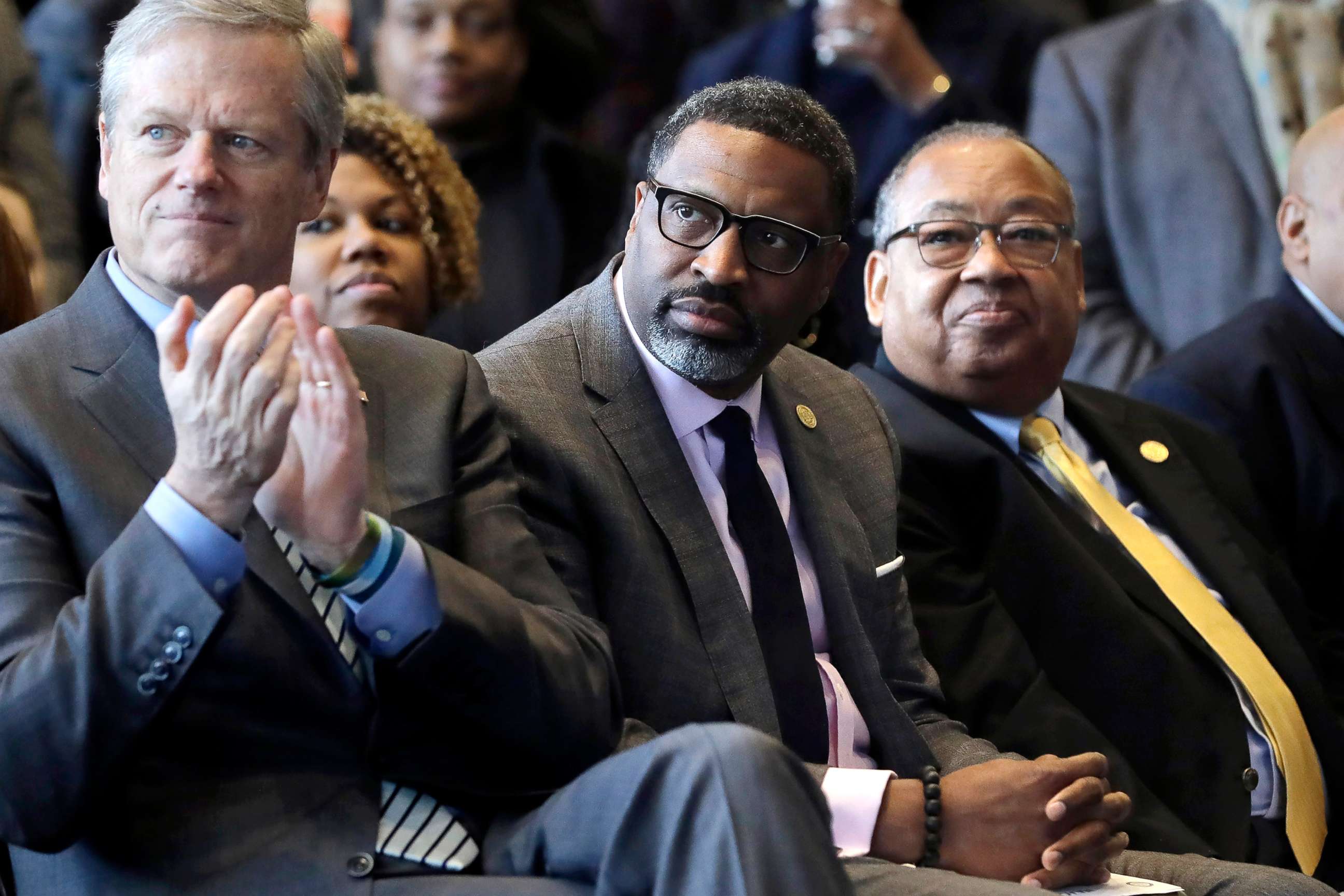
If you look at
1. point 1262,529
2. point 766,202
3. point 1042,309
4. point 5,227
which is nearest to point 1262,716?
point 1262,529

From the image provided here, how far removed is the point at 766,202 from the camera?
8.13 feet

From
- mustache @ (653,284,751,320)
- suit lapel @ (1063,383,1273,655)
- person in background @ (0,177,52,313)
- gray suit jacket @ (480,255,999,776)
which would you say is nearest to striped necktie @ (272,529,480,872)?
gray suit jacket @ (480,255,999,776)

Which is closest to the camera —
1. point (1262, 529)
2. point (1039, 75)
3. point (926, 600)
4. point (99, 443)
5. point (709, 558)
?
point (99, 443)

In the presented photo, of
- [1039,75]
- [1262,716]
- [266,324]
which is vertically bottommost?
[1262,716]

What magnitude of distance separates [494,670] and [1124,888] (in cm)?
99

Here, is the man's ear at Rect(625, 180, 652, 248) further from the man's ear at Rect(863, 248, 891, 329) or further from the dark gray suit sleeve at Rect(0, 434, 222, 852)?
the dark gray suit sleeve at Rect(0, 434, 222, 852)

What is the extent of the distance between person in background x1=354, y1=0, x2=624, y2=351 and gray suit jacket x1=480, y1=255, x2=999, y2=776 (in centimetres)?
145

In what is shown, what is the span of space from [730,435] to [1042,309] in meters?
0.89

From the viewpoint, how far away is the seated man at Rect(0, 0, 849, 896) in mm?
1764

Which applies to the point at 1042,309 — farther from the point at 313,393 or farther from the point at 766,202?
the point at 313,393

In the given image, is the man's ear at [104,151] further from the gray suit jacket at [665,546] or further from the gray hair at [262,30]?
the gray suit jacket at [665,546]

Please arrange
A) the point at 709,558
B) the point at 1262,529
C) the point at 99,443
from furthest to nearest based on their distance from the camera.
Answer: the point at 1262,529 → the point at 709,558 → the point at 99,443

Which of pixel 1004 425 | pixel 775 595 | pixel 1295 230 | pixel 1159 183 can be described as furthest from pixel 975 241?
pixel 1159 183

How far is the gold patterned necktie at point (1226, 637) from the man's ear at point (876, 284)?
346mm
